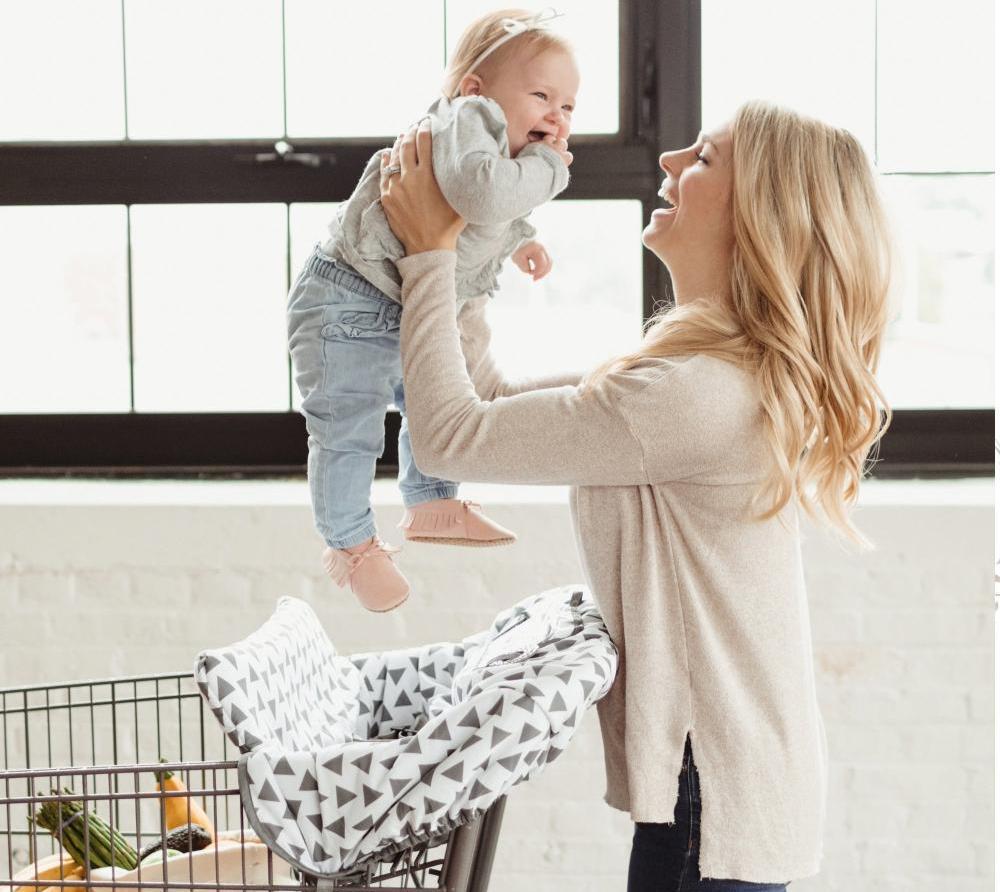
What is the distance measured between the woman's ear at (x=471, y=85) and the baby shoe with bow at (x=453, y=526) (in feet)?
1.70

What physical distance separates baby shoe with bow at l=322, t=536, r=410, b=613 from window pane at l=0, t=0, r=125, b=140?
135cm

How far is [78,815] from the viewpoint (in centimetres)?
136

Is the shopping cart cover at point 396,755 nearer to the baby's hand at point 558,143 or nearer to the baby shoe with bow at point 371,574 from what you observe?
the baby shoe with bow at point 371,574

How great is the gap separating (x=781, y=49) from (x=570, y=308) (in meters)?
0.66

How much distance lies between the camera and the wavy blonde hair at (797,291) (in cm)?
127

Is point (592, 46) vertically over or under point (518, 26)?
over

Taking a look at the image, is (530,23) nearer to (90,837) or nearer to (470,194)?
(470,194)

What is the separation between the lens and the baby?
1.34 meters

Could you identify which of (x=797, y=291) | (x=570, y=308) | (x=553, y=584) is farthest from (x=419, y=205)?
(x=570, y=308)

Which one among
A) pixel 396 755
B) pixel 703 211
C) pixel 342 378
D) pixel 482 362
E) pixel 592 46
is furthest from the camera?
pixel 592 46

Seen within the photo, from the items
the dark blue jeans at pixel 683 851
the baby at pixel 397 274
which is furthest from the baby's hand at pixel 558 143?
the dark blue jeans at pixel 683 851

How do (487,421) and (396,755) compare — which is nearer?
(396,755)

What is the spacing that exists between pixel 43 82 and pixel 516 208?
1.54 m

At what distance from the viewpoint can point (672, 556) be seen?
4.21ft
